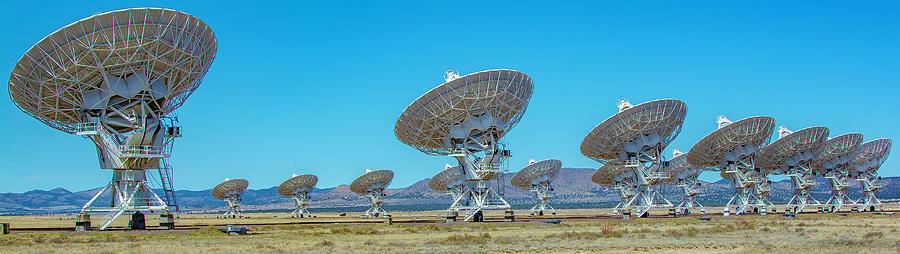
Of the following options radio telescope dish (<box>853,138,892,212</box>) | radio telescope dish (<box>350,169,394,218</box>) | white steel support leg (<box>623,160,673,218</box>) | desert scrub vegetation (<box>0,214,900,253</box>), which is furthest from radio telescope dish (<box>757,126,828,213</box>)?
radio telescope dish (<box>350,169,394,218</box>)

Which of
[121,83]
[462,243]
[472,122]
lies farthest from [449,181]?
[462,243]

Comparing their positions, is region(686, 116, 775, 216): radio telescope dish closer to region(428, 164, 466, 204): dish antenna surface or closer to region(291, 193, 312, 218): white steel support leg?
region(428, 164, 466, 204): dish antenna surface

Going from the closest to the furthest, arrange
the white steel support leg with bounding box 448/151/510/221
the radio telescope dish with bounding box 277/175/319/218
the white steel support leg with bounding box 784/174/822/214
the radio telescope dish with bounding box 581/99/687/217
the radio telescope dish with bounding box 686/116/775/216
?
the white steel support leg with bounding box 448/151/510/221 < the radio telescope dish with bounding box 581/99/687/217 < the radio telescope dish with bounding box 686/116/775/216 < the white steel support leg with bounding box 784/174/822/214 < the radio telescope dish with bounding box 277/175/319/218

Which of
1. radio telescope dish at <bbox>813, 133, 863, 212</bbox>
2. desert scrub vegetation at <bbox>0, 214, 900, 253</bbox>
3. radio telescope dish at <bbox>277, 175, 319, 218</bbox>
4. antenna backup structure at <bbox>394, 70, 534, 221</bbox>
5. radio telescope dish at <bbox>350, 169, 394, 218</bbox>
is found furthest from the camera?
radio telescope dish at <bbox>277, 175, 319, 218</bbox>

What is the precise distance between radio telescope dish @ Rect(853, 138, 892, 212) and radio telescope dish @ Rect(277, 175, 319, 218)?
65109mm

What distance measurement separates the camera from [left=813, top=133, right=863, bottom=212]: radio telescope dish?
77500 mm

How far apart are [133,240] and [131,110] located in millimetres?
10483

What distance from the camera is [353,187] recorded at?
86062mm

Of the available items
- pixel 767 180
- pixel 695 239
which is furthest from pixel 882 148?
pixel 695 239

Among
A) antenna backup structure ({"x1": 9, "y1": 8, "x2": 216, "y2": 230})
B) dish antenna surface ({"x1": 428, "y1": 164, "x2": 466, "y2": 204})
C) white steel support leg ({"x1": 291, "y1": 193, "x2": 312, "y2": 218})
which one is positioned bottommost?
white steel support leg ({"x1": 291, "y1": 193, "x2": 312, "y2": 218})

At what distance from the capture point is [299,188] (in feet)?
300

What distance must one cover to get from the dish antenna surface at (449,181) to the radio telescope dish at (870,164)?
4603cm

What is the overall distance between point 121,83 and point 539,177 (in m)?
56.5

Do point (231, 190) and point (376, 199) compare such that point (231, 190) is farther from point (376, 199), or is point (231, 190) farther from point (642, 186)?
point (642, 186)
